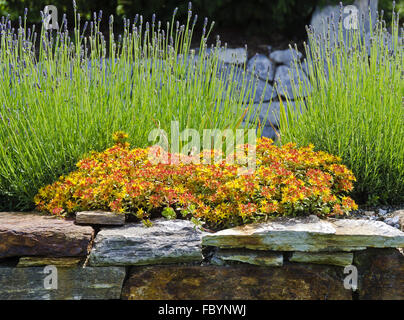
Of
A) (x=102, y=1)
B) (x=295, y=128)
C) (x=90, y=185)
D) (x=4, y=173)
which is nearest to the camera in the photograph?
(x=90, y=185)

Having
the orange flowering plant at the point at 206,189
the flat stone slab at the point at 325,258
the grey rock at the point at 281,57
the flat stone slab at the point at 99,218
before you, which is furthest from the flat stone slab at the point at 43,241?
the grey rock at the point at 281,57

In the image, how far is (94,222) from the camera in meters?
2.75

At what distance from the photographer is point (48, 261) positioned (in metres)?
2.62

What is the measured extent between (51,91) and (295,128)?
5.63ft

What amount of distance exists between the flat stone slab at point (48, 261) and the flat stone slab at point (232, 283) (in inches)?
11.6

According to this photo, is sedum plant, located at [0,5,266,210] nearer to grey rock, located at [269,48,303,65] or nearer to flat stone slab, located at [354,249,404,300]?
flat stone slab, located at [354,249,404,300]

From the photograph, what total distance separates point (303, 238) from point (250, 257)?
283 millimetres

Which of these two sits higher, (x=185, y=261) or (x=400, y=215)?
(x=400, y=215)

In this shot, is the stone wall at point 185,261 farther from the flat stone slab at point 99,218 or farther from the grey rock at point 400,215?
the grey rock at point 400,215

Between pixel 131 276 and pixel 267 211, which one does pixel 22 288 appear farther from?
pixel 267 211

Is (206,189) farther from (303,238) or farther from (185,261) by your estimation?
(303,238)

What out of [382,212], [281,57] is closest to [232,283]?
[382,212]
